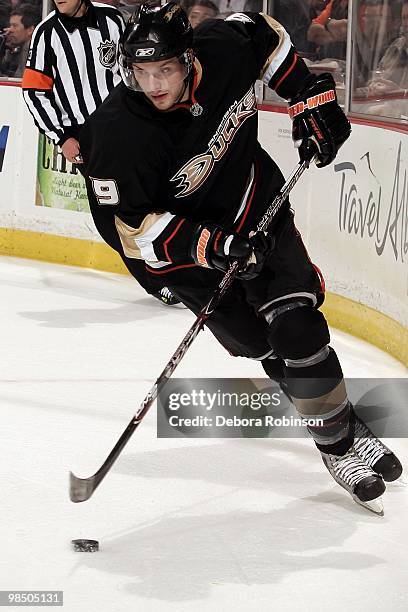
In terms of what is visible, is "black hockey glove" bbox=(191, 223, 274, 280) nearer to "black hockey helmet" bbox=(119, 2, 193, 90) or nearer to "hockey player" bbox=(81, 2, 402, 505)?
"hockey player" bbox=(81, 2, 402, 505)

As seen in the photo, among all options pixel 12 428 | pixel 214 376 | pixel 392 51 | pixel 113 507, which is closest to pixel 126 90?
pixel 113 507

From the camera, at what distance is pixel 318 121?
2783 millimetres

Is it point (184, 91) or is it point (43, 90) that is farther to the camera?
point (43, 90)

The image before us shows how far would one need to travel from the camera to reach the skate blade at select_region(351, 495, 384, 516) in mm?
2723

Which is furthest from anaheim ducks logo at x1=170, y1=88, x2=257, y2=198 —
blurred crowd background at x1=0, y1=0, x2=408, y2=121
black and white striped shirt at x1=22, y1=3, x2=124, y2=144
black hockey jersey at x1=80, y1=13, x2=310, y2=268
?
black and white striped shirt at x1=22, y1=3, x2=124, y2=144

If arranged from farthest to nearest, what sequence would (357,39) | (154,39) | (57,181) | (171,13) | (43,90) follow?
(57,181) < (43,90) < (357,39) < (171,13) < (154,39)

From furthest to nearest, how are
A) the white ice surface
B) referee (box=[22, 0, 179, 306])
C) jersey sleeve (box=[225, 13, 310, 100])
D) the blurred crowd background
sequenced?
referee (box=[22, 0, 179, 306]) → the blurred crowd background → jersey sleeve (box=[225, 13, 310, 100]) → the white ice surface

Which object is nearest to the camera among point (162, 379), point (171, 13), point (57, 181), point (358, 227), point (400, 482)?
point (171, 13)

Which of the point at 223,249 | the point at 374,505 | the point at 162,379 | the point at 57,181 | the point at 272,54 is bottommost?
the point at 57,181

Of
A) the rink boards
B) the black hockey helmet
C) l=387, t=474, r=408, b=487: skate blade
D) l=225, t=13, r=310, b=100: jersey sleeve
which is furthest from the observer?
the rink boards

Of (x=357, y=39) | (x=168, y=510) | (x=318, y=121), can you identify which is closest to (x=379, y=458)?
(x=168, y=510)

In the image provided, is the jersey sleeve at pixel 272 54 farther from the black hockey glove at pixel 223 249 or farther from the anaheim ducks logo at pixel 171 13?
the black hockey glove at pixel 223 249

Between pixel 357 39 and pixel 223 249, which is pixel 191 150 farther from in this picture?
pixel 357 39

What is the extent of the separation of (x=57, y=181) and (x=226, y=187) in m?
3.27
